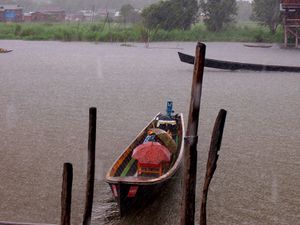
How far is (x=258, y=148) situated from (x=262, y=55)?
16350 millimetres

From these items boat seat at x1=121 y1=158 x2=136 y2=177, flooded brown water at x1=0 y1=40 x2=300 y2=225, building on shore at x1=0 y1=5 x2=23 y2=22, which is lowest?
flooded brown water at x1=0 y1=40 x2=300 y2=225

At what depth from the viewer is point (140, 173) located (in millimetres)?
5941

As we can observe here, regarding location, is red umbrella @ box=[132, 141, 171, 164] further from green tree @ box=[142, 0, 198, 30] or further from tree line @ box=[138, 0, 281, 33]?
tree line @ box=[138, 0, 281, 33]

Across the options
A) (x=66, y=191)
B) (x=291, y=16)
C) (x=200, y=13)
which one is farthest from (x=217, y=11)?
(x=66, y=191)

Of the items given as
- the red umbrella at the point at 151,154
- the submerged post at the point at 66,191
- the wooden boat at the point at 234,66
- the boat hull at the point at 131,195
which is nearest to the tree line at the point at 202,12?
the wooden boat at the point at 234,66

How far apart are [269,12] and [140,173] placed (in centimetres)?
2835

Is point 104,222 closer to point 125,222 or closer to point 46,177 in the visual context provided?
point 125,222

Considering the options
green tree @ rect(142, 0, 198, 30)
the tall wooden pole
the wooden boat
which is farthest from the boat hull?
green tree @ rect(142, 0, 198, 30)

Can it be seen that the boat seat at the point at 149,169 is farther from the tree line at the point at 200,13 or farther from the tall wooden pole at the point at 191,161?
the tree line at the point at 200,13

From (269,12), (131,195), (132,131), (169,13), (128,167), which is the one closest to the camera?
(131,195)

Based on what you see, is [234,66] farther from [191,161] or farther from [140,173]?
[191,161]

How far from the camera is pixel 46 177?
695 centimetres

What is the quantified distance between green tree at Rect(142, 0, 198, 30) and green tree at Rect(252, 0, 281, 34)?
4.03m

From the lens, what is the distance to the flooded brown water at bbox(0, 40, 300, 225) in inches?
239
